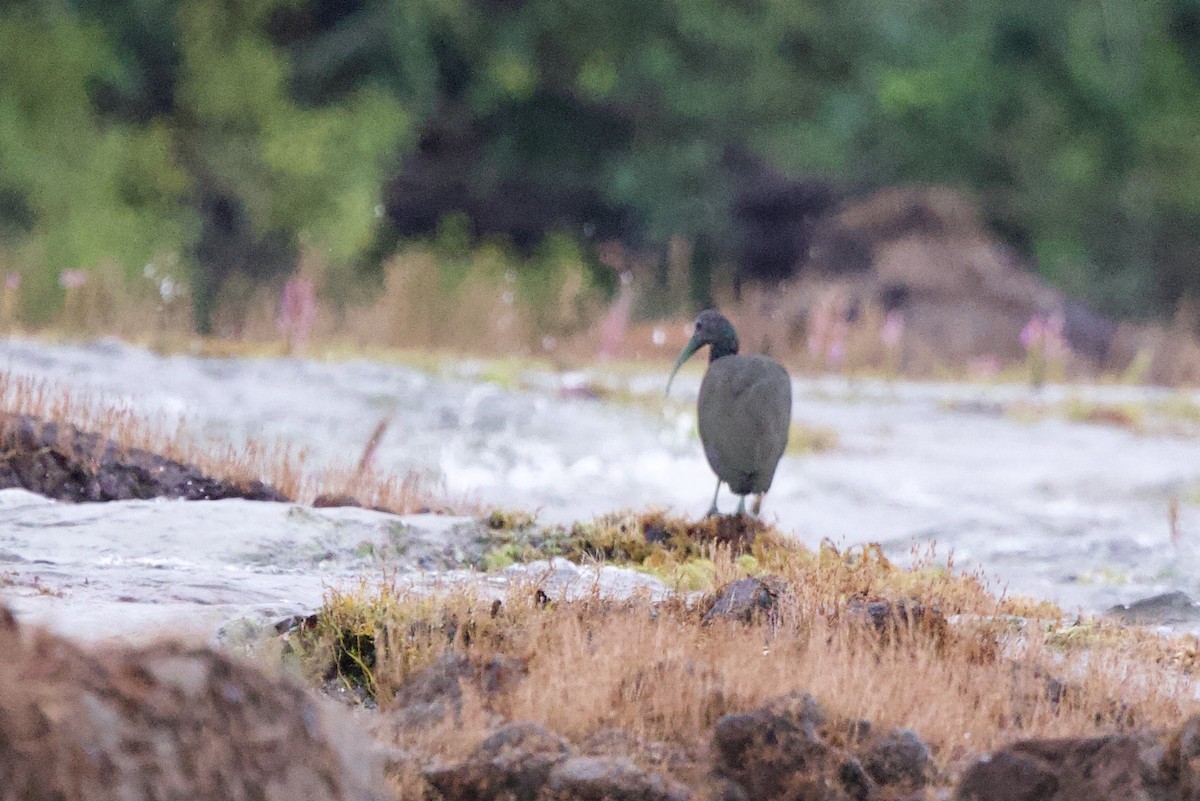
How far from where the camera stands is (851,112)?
2253 centimetres

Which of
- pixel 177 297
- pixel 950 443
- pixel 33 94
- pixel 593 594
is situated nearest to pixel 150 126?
pixel 33 94

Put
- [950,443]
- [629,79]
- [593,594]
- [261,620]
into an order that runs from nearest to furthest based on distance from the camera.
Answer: [261,620], [593,594], [950,443], [629,79]

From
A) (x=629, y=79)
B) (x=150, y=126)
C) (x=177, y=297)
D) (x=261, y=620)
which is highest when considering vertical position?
(x=629, y=79)

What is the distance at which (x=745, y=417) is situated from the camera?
664 centimetres

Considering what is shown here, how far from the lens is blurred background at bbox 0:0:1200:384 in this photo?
18797mm

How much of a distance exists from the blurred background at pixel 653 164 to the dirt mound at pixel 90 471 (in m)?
8.12

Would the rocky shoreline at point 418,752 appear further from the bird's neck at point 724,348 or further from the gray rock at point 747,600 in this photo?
the bird's neck at point 724,348

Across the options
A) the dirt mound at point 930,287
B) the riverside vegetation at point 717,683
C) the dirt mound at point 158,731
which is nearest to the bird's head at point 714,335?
the riverside vegetation at point 717,683

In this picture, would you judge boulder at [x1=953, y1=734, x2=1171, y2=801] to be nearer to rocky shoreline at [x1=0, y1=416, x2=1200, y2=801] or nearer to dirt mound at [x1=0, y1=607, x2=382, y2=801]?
rocky shoreline at [x1=0, y1=416, x2=1200, y2=801]

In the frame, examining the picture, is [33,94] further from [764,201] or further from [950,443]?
[950,443]

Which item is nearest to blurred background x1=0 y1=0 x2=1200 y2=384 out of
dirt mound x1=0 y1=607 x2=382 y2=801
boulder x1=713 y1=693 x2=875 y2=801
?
boulder x1=713 y1=693 x2=875 y2=801

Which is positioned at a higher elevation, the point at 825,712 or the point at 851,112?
the point at 851,112

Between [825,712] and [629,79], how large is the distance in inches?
710

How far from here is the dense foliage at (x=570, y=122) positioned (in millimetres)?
19141
